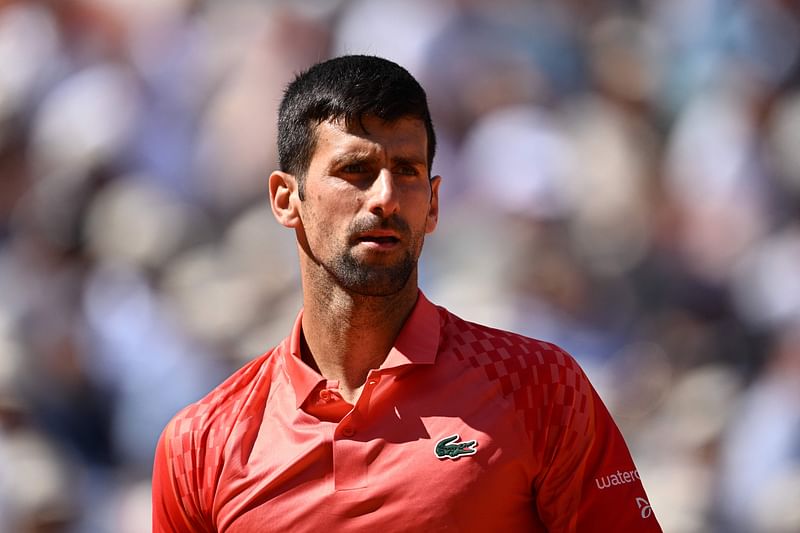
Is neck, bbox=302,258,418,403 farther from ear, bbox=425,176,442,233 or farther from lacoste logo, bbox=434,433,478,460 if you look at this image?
lacoste logo, bbox=434,433,478,460

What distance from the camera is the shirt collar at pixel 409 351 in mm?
2088

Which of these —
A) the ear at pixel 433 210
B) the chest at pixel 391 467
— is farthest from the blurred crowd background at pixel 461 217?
the chest at pixel 391 467

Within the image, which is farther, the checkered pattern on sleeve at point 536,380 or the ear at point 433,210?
the ear at point 433,210

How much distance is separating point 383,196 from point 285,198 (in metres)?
0.30

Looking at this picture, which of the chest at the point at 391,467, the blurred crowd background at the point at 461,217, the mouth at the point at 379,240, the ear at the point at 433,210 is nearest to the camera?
the chest at the point at 391,467

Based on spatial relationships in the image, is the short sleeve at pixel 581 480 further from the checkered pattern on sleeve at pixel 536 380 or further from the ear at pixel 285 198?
the ear at pixel 285 198

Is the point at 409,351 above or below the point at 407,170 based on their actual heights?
below

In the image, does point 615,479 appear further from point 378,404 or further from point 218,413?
point 218,413

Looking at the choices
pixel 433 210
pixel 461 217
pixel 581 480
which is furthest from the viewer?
pixel 461 217

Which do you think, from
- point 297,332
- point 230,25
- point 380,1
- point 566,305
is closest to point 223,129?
point 230,25

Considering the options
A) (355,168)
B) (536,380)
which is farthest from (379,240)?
(536,380)

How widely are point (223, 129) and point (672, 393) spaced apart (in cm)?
203

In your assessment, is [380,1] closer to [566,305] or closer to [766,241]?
[566,305]

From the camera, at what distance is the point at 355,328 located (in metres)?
2.14
